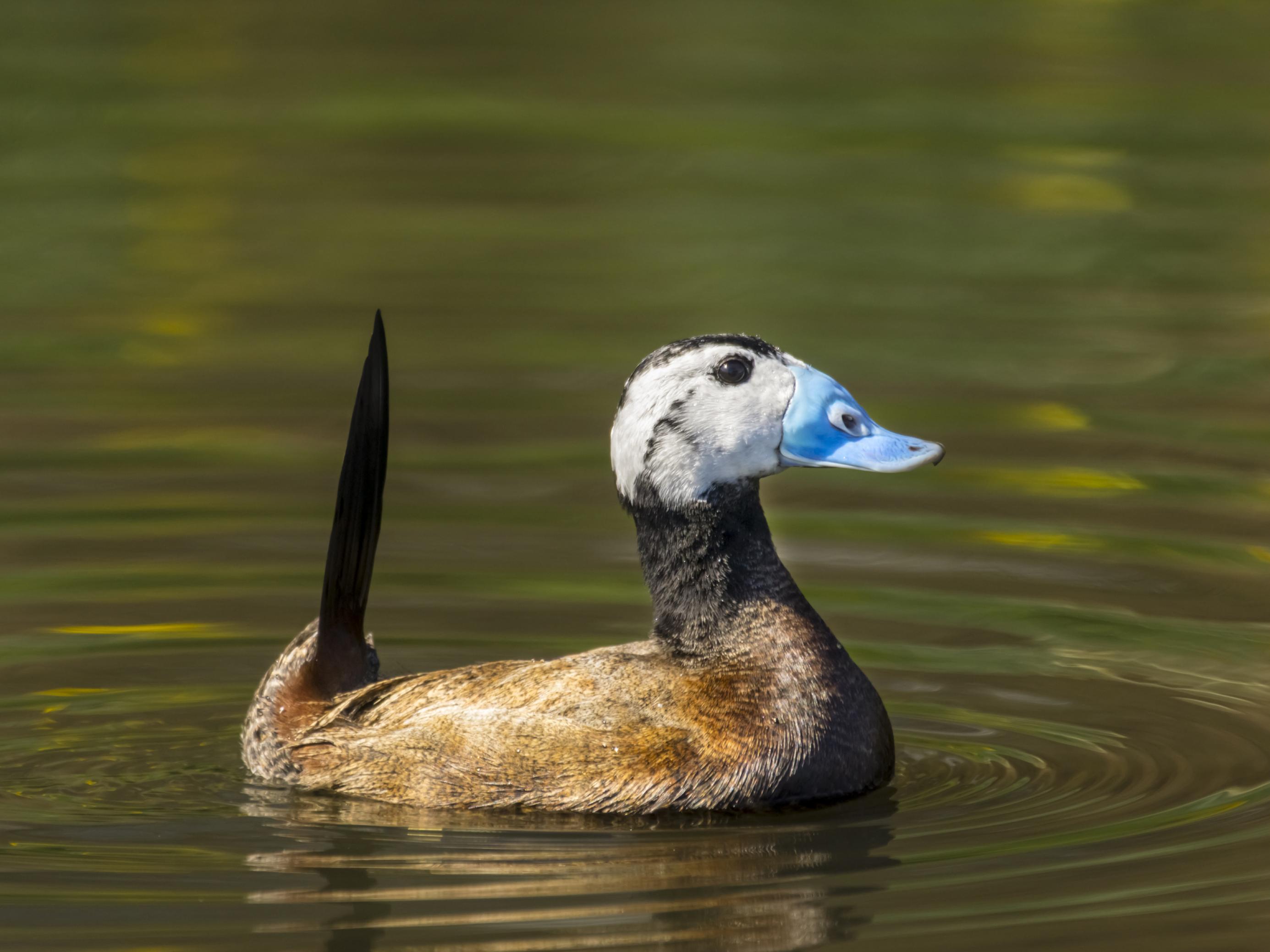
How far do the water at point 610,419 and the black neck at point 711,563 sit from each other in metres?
0.65

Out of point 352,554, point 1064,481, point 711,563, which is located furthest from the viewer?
point 1064,481

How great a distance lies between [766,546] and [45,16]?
15990 mm

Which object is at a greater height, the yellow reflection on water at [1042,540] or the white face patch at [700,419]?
the white face patch at [700,419]

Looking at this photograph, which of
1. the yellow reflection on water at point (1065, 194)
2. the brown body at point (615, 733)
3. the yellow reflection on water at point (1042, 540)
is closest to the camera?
the brown body at point (615, 733)

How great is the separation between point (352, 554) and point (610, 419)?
15.1ft

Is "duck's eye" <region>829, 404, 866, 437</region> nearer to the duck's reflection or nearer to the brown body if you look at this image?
the brown body

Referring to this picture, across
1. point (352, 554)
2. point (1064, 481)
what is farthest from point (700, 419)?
point (1064, 481)

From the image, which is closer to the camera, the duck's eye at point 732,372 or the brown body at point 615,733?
the brown body at point 615,733

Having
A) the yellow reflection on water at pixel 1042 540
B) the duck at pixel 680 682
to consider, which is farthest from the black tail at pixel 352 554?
the yellow reflection on water at pixel 1042 540

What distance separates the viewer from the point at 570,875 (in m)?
6.22

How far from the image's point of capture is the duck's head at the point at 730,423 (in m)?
6.93

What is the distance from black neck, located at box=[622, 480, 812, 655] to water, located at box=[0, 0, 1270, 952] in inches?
25.7

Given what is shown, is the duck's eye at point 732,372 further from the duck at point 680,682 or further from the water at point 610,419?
the water at point 610,419

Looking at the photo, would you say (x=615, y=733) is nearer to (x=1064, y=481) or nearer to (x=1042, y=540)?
(x=1042, y=540)
